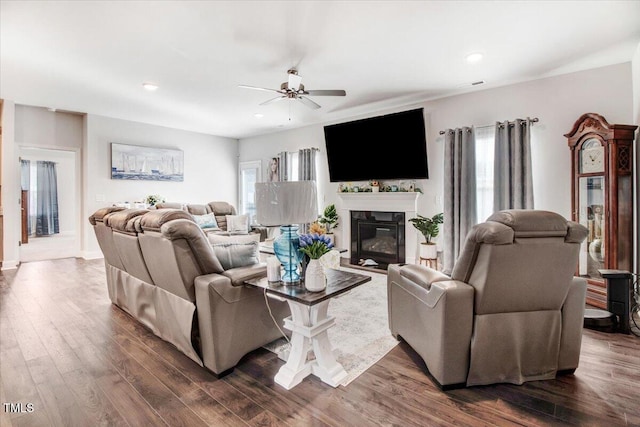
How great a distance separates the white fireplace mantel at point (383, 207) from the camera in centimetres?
509

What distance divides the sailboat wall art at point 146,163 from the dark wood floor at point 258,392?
169 inches

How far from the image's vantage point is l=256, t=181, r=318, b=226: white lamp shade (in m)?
1.83

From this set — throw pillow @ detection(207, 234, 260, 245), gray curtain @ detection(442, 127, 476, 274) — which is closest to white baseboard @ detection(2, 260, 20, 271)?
throw pillow @ detection(207, 234, 260, 245)

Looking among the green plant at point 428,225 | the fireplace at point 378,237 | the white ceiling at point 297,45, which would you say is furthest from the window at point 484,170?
the fireplace at point 378,237

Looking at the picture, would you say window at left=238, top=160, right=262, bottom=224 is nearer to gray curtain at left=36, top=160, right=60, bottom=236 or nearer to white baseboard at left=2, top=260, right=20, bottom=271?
white baseboard at left=2, top=260, right=20, bottom=271

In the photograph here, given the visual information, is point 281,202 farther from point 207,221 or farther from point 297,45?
point 207,221

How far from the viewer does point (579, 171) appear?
3580mm

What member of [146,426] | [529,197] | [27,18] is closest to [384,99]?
[529,197]

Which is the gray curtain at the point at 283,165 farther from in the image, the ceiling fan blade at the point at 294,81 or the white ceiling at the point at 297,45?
the ceiling fan blade at the point at 294,81

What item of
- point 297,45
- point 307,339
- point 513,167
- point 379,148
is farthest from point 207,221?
point 513,167

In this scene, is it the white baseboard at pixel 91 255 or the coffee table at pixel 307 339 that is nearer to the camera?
the coffee table at pixel 307 339

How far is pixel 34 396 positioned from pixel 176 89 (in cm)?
398

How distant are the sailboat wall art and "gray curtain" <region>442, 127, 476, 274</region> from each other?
572 centimetres

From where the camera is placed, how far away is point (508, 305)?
71.7 inches
